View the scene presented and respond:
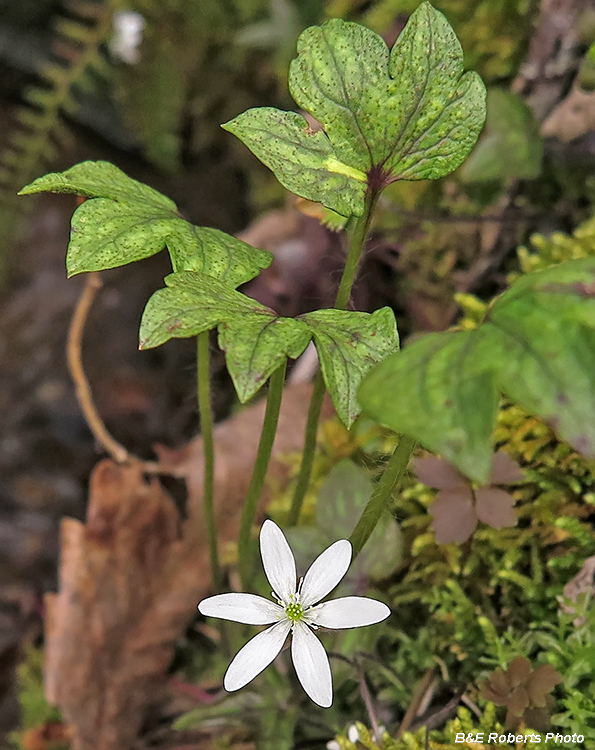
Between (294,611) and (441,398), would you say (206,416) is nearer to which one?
(294,611)

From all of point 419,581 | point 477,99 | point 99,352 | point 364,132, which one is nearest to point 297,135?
point 364,132

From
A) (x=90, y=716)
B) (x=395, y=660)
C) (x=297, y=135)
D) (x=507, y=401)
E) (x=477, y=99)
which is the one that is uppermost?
(x=477, y=99)

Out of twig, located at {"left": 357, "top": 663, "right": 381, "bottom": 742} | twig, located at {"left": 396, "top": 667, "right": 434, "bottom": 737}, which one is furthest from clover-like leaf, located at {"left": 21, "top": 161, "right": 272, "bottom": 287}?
twig, located at {"left": 396, "top": 667, "right": 434, "bottom": 737}

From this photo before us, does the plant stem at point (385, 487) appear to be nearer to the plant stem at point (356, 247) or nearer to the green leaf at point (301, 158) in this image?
the plant stem at point (356, 247)

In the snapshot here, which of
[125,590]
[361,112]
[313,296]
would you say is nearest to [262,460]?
[361,112]

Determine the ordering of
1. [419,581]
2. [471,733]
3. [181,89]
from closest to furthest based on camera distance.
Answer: [471,733] → [419,581] → [181,89]

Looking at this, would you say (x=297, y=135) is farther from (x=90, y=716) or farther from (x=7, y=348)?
(x=7, y=348)

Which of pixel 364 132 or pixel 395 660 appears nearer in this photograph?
pixel 364 132
